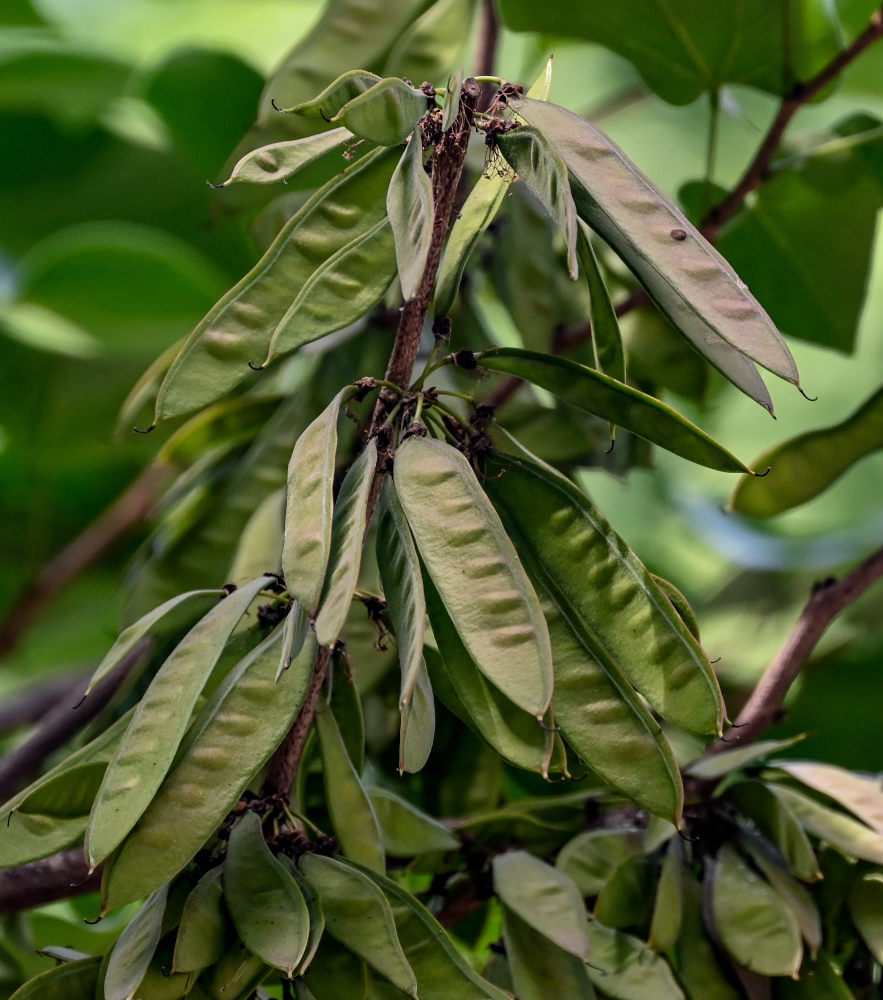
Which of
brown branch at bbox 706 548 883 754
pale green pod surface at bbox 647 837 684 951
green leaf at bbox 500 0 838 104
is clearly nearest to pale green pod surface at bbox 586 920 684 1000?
pale green pod surface at bbox 647 837 684 951

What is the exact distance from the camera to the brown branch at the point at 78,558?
0.98 meters

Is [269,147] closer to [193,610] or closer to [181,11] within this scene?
[193,610]

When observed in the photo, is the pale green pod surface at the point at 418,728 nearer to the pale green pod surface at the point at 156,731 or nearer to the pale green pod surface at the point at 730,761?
the pale green pod surface at the point at 156,731

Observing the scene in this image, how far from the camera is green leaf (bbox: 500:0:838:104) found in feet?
2.02

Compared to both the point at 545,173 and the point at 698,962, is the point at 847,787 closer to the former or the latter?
the point at 698,962

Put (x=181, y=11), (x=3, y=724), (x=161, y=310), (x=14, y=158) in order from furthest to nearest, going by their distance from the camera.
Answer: (x=181, y=11)
(x=14, y=158)
(x=161, y=310)
(x=3, y=724)

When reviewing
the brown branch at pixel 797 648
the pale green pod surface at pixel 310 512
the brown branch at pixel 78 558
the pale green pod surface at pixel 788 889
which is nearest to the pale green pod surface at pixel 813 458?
the brown branch at pixel 797 648

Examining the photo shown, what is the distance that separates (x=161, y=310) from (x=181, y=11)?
105cm

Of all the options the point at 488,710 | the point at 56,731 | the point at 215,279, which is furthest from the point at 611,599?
the point at 215,279

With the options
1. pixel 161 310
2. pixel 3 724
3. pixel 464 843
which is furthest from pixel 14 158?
pixel 464 843

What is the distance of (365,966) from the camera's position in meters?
0.36

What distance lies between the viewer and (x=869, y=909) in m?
0.45

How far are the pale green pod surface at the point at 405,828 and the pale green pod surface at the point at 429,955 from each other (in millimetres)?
91

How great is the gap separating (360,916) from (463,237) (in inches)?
8.6
